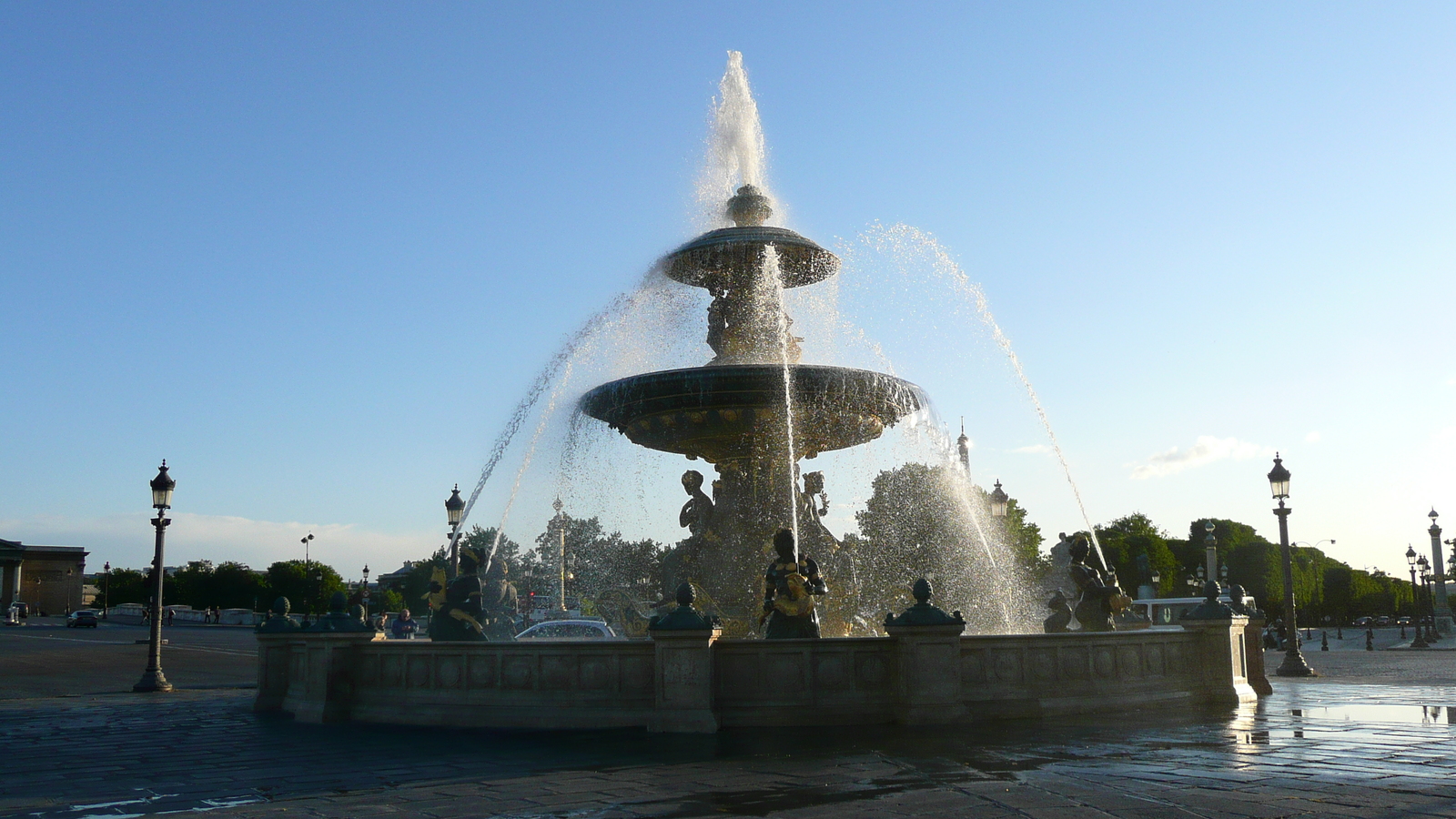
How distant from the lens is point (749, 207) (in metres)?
19.5

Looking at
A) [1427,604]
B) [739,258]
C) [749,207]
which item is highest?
[749,207]

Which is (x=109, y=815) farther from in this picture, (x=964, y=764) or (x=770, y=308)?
(x=770, y=308)

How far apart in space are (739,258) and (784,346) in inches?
62.6

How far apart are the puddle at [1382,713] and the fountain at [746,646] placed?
984 millimetres

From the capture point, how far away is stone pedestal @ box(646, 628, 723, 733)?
418 inches

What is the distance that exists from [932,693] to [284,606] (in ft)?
30.1

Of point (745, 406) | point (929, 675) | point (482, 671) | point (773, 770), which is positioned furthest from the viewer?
point (745, 406)

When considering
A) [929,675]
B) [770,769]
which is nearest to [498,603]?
[929,675]

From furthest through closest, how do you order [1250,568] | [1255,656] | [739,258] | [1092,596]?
[1250,568] → [739,258] → [1255,656] → [1092,596]

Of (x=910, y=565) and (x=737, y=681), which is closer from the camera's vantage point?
(x=737, y=681)

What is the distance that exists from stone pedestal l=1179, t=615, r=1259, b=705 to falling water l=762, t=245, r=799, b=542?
5496 mm

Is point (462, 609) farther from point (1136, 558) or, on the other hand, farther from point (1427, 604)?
point (1136, 558)

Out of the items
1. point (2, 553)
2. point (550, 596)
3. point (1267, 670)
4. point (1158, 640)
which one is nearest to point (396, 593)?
point (2, 553)

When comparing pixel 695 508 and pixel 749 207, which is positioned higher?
pixel 749 207
